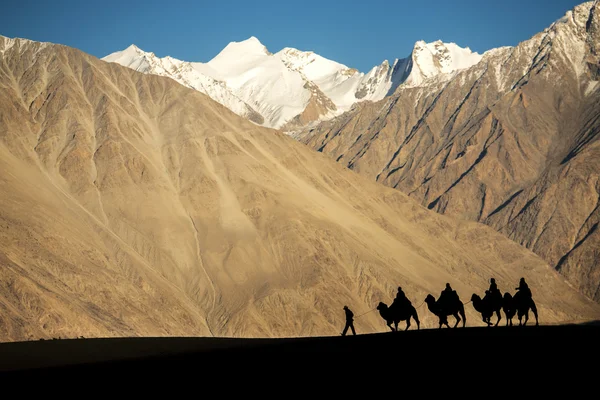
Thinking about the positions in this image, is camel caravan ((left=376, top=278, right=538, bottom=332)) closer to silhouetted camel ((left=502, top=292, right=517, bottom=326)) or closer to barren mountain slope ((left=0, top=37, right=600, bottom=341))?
silhouetted camel ((left=502, top=292, right=517, bottom=326))

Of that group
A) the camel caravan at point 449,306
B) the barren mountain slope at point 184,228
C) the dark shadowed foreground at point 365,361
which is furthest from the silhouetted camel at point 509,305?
the barren mountain slope at point 184,228

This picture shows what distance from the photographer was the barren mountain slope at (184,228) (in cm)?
9675

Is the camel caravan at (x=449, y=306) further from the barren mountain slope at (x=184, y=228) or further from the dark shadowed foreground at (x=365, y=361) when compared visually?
the barren mountain slope at (x=184, y=228)

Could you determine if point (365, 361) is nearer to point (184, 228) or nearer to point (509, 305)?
point (509, 305)

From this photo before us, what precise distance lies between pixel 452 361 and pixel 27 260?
7931 centimetres

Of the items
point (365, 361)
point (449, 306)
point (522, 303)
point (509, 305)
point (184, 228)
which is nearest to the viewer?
point (365, 361)

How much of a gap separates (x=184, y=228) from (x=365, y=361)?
99.8m

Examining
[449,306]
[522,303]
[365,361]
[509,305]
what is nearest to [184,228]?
[509,305]

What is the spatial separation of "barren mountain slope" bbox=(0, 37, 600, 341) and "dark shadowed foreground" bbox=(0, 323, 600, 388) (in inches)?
2000

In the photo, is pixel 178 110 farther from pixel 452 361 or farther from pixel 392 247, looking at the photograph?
pixel 452 361

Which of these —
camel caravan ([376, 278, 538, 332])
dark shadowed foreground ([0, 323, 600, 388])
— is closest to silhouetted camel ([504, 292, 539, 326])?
camel caravan ([376, 278, 538, 332])

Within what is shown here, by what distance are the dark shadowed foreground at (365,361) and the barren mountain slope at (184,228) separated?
50788 mm

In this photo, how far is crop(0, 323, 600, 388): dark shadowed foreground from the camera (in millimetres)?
20281

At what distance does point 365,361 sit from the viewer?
23484mm
